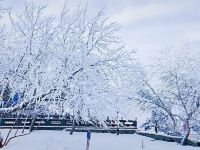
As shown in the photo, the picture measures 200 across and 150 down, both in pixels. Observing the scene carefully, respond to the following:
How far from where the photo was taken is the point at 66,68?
910 centimetres

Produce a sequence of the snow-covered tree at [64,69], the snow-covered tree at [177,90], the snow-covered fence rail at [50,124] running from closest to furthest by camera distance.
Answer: the snow-covered tree at [64,69]
the snow-covered tree at [177,90]
the snow-covered fence rail at [50,124]

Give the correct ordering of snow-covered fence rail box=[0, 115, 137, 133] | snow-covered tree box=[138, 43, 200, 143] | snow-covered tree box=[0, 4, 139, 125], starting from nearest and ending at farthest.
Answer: snow-covered tree box=[0, 4, 139, 125]
snow-covered tree box=[138, 43, 200, 143]
snow-covered fence rail box=[0, 115, 137, 133]

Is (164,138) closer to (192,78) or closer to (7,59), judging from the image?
(192,78)

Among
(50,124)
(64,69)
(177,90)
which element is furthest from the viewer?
(50,124)

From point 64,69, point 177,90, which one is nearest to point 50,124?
point 177,90

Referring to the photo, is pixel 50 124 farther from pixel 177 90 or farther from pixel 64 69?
pixel 64 69

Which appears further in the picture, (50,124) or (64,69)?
(50,124)

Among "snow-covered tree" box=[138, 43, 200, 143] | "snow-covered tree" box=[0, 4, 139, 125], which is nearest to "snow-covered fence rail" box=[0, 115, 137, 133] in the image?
"snow-covered tree" box=[138, 43, 200, 143]

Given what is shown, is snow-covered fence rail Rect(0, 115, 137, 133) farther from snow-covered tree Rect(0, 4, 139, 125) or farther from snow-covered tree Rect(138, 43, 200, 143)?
snow-covered tree Rect(0, 4, 139, 125)

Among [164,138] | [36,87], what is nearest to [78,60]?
[36,87]

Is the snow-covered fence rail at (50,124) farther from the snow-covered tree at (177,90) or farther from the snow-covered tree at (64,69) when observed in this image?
the snow-covered tree at (64,69)

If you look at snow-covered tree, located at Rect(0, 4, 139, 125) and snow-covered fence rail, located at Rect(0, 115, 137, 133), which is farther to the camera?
snow-covered fence rail, located at Rect(0, 115, 137, 133)

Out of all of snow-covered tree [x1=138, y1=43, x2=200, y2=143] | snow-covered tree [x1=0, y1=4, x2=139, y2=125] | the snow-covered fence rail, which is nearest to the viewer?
snow-covered tree [x1=0, y1=4, x2=139, y2=125]

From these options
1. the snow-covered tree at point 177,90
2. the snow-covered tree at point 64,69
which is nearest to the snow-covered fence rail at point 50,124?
the snow-covered tree at point 177,90
